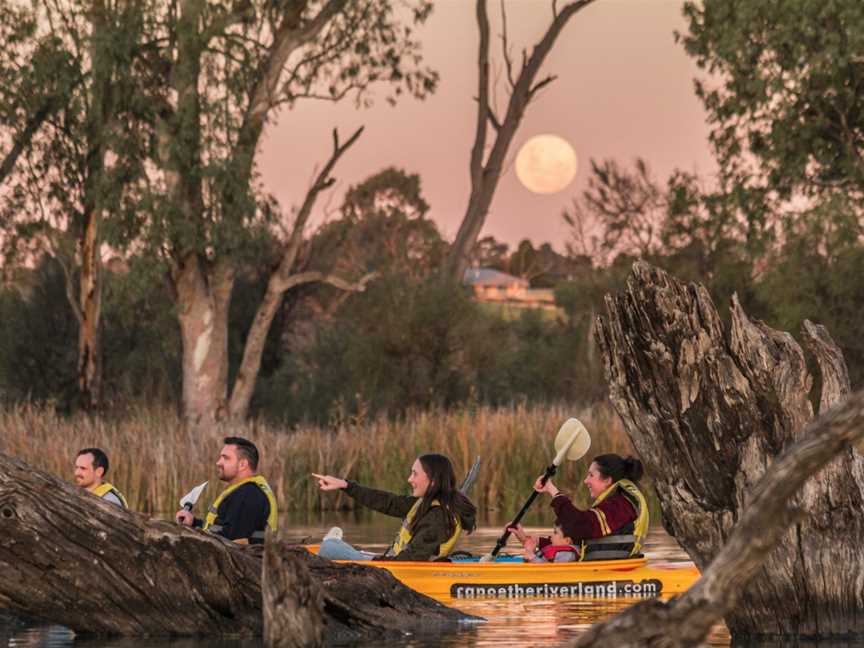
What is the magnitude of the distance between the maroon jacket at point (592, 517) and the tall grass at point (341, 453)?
10.4 m

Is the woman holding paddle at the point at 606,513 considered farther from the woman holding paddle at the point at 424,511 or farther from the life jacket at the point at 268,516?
the life jacket at the point at 268,516

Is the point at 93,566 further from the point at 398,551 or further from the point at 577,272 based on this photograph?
the point at 577,272

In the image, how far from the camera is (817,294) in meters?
43.4

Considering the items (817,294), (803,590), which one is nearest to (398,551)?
(803,590)

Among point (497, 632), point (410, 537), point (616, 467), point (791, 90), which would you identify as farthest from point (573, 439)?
point (791, 90)

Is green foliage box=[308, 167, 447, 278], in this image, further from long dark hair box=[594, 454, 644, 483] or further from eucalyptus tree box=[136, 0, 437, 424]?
long dark hair box=[594, 454, 644, 483]

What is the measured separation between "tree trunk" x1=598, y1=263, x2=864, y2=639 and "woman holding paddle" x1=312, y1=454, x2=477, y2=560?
2703mm

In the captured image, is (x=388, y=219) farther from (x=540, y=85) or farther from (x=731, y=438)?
(x=731, y=438)

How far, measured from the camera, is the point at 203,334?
4197 cm

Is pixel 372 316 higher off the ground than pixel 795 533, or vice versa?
pixel 372 316

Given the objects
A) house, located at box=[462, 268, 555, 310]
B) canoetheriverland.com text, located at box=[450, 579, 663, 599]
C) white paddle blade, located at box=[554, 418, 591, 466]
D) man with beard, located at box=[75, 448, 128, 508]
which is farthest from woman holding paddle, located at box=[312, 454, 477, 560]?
house, located at box=[462, 268, 555, 310]

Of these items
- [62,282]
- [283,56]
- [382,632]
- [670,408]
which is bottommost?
[382,632]

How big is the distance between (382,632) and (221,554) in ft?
3.84

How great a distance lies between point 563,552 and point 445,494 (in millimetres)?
1344
